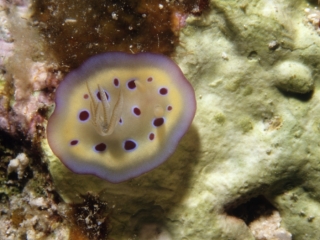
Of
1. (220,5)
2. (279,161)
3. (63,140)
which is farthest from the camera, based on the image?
(279,161)

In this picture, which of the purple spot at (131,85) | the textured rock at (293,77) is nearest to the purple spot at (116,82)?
Answer: the purple spot at (131,85)

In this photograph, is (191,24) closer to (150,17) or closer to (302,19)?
(150,17)

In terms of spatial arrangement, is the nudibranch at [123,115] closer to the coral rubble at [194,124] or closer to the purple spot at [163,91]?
the purple spot at [163,91]

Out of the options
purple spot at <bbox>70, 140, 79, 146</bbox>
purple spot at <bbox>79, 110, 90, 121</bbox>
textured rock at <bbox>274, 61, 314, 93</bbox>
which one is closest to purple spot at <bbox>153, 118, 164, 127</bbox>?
purple spot at <bbox>79, 110, 90, 121</bbox>

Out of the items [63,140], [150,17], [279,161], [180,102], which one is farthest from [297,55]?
[63,140]

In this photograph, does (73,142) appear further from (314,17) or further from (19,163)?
(314,17)

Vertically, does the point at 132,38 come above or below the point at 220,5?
below

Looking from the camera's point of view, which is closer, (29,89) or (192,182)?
(29,89)
